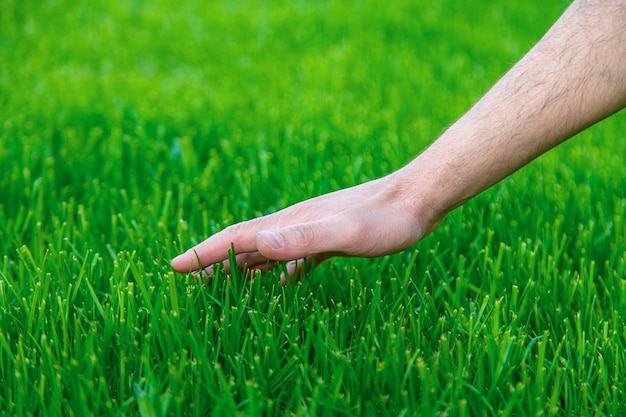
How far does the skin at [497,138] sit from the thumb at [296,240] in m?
0.07

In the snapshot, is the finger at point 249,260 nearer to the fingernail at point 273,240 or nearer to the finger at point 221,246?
the finger at point 221,246

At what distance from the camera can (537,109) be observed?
1597mm

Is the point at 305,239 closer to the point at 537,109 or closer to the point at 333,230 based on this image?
the point at 333,230

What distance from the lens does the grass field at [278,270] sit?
4.66 ft

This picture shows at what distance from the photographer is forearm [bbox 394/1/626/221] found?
5.22 ft

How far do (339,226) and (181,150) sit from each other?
146 cm

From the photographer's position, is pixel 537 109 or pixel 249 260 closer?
pixel 537 109

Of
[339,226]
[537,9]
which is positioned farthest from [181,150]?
[537,9]

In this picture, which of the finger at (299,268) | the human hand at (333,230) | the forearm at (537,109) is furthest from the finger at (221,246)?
the forearm at (537,109)

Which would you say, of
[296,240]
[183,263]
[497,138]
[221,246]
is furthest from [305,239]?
[497,138]

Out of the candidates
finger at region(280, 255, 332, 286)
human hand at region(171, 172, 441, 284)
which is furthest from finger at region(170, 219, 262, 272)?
finger at region(280, 255, 332, 286)

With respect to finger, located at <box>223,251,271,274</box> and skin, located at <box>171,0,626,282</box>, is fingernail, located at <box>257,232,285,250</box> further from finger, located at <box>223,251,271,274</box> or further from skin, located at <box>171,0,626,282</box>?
finger, located at <box>223,251,271,274</box>

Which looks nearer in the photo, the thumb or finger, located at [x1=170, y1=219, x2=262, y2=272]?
the thumb

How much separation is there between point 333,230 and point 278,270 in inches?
11.4
